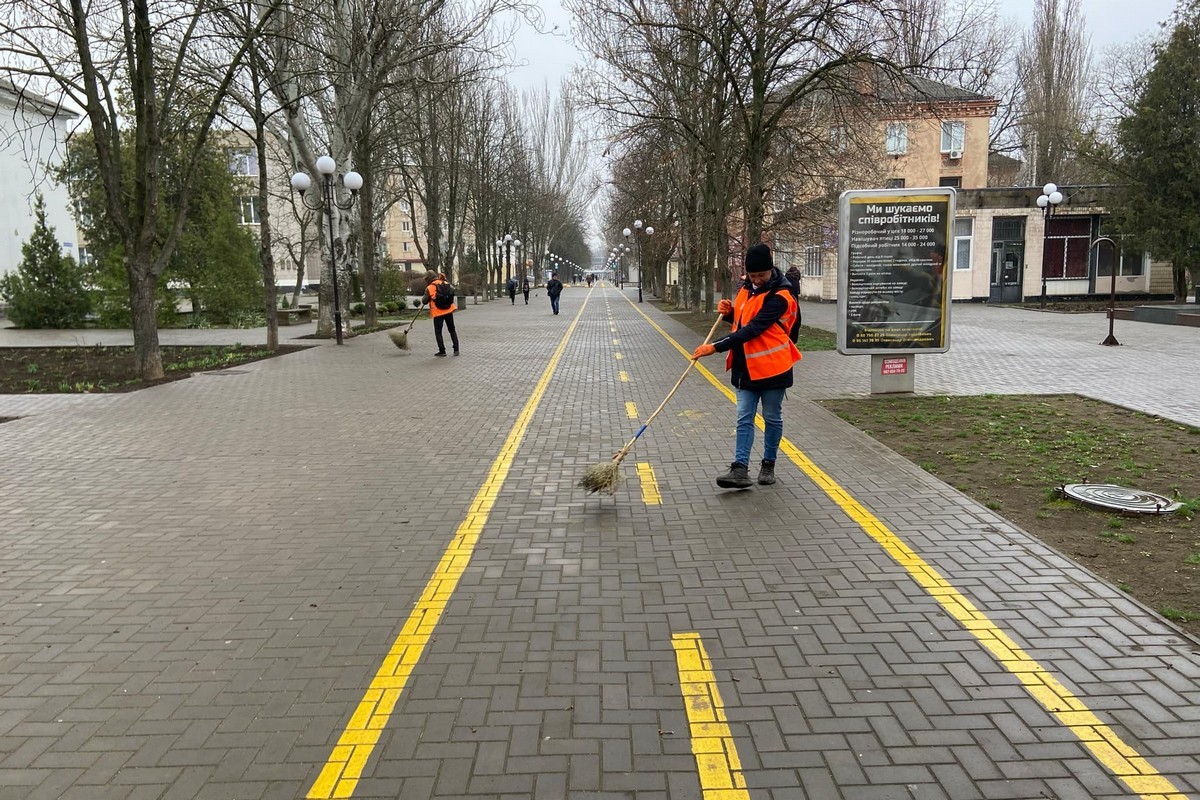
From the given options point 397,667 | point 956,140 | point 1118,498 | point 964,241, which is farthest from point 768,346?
point 956,140

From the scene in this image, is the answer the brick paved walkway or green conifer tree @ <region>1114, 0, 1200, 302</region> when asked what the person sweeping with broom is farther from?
green conifer tree @ <region>1114, 0, 1200, 302</region>

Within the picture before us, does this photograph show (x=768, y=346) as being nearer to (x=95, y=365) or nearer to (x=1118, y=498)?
(x=1118, y=498)

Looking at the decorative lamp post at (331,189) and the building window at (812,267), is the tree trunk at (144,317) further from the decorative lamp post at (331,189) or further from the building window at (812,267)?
the building window at (812,267)

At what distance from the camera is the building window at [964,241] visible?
131 ft

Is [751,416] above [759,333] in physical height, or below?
below

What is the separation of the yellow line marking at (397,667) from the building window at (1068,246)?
41.2m

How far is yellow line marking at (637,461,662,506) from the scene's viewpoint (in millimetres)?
6527

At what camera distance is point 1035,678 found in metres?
3.60

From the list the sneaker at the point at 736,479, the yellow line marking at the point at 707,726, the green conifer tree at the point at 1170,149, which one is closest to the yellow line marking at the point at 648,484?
the sneaker at the point at 736,479

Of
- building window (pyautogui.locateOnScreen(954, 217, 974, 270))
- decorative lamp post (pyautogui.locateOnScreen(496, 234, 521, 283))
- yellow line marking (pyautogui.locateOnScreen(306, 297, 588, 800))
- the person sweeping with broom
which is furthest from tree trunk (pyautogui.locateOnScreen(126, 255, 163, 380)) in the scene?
building window (pyautogui.locateOnScreen(954, 217, 974, 270))

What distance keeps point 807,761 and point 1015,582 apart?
233cm

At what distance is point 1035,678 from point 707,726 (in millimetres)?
1530

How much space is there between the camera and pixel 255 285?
1206 inches

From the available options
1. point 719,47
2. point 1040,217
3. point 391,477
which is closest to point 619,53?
point 719,47
